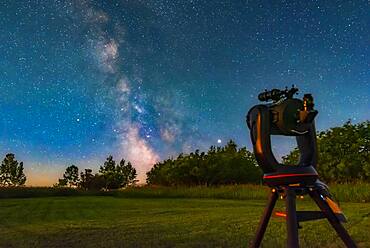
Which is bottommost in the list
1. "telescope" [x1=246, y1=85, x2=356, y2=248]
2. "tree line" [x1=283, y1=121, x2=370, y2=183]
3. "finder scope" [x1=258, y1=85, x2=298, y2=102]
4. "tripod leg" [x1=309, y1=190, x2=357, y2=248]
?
"tripod leg" [x1=309, y1=190, x2=357, y2=248]

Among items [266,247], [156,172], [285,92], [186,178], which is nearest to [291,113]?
[285,92]

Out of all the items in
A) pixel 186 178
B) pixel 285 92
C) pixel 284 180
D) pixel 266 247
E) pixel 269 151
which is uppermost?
pixel 186 178

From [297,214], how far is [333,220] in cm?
30

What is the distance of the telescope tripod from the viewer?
120 inches

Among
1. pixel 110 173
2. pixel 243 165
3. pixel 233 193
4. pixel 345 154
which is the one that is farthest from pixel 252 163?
pixel 110 173

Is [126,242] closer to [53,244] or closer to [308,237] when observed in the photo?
[53,244]

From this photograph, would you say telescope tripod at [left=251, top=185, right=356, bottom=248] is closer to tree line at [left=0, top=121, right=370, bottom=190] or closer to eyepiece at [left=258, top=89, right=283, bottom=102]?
eyepiece at [left=258, top=89, right=283, bottom=102]

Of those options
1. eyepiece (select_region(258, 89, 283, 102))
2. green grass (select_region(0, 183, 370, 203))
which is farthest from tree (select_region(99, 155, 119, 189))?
eyepiece (select_region(258, 89, 283, 102))

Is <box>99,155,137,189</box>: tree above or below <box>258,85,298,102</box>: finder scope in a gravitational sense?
above

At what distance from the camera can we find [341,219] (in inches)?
130

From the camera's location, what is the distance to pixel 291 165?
3.34 metres

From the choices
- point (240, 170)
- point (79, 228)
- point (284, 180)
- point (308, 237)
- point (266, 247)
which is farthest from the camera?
point (240, 170)

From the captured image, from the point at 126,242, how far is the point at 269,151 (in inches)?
149

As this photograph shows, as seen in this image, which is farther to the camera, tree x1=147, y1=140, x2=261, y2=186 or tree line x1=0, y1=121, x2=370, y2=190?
tree x1=147, y1=140, x2=261, y2=186
